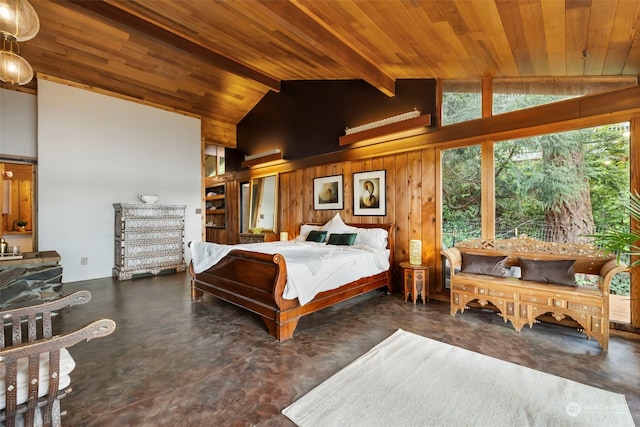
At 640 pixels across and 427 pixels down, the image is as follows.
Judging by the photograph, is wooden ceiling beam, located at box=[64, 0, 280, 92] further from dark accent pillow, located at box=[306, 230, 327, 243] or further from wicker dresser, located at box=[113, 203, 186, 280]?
dark accent pillow, located at box=[306, 230, 327, 243]

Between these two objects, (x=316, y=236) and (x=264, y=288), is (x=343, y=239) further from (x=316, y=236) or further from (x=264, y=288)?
(x=264, y=288)

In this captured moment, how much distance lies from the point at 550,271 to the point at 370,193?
278 cm

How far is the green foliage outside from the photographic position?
122 inches

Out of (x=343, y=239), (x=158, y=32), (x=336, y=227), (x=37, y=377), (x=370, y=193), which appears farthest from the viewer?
(x=336, y=227)

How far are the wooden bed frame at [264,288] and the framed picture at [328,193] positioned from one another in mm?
1819

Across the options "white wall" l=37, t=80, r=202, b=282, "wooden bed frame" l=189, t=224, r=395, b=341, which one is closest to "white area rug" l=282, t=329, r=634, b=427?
"wooden bed frame" l=189, t=224, r=395, b=341

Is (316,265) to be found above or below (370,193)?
below

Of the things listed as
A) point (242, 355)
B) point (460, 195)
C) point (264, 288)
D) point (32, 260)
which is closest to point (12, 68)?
point (32, 260)

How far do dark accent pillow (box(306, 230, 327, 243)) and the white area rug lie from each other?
→ 2827 millimetres

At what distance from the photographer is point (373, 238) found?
15.2ft

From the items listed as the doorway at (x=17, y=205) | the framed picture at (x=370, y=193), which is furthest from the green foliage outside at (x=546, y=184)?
the doorway at (x=17, y=205)

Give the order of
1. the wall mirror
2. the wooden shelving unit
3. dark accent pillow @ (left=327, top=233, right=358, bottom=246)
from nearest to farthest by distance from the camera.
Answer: dark accent pillow @ (left=327, top=233, right=358, bottom=246), the wall mirror, the wooden shelving unit

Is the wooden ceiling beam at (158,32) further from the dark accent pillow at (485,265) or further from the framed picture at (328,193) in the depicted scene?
the dark accent pillow at (485,265)

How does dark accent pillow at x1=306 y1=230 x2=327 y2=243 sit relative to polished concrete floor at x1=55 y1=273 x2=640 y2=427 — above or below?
above
